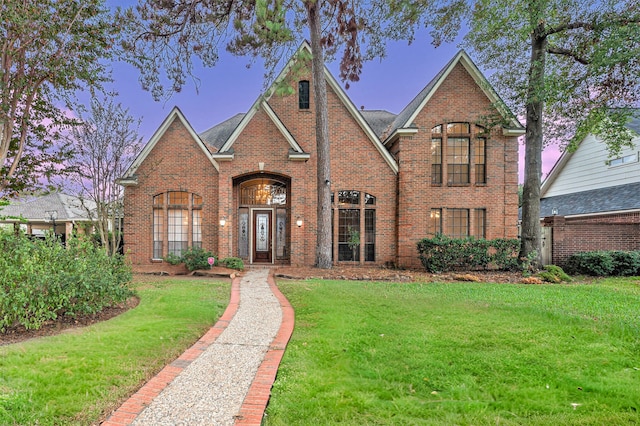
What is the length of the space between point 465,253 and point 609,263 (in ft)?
16.0

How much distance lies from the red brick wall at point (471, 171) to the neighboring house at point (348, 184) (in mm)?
42

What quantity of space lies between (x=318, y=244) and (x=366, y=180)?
3.65m

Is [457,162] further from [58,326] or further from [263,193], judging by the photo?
[58,326]

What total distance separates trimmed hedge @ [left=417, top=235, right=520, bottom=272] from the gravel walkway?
757cm

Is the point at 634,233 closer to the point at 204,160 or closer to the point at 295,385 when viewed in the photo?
the point at 295,385

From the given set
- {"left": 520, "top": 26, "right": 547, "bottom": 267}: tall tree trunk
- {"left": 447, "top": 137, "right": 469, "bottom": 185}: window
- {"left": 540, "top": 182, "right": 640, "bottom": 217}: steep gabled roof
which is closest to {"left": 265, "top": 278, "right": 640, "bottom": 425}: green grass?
{"left": 520, "top": 26, "right": 547, "bottom": 267}: tall tree trunk

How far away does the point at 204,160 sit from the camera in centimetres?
1258

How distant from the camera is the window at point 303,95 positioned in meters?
13.2

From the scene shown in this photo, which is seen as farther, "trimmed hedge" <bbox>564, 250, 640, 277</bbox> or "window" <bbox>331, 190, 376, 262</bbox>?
"window" <bbox>331, 190, 376, 262</bbox>

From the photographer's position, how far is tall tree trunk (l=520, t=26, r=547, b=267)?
34.9 ft

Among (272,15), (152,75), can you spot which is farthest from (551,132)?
(152,75)

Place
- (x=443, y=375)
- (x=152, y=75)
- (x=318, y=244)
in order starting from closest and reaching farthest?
1. (x=443, y=375)
2. (x=152, y=75)
3. (x=318, y=244)

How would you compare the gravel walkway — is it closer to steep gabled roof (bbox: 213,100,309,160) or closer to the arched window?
steep gabled roof (bbox: 213,100,309,160)

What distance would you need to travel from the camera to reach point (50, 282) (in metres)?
4.65
